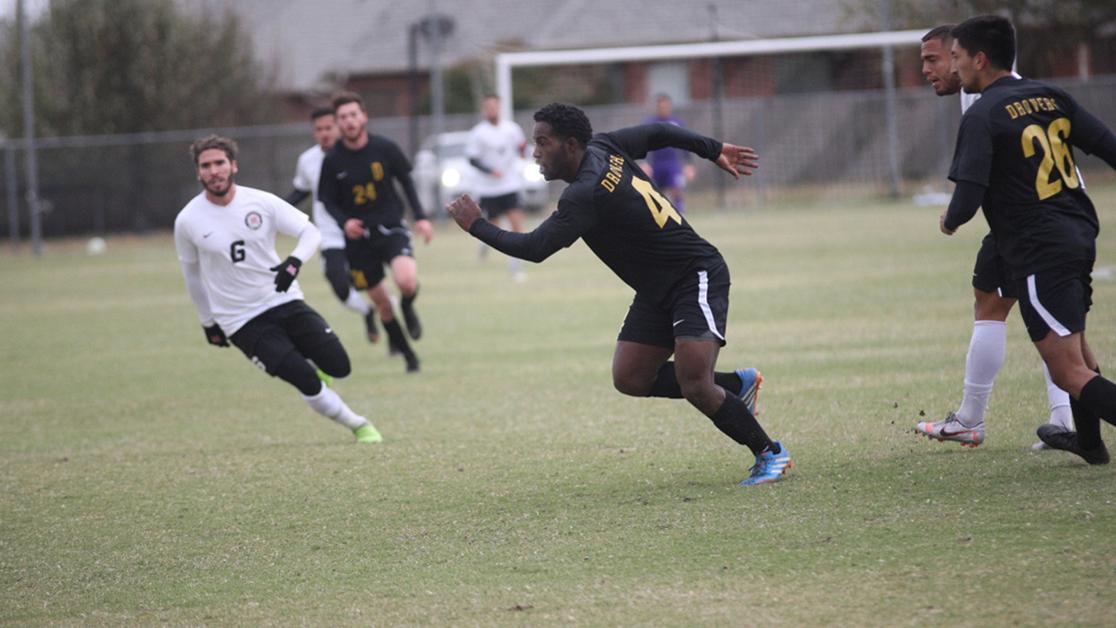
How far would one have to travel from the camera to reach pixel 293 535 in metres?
6.39

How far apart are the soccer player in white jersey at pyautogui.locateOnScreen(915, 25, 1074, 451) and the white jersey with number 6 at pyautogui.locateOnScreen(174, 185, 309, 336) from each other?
13.2 ft

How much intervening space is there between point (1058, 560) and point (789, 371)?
5.46 metres

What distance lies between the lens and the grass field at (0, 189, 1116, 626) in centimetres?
507

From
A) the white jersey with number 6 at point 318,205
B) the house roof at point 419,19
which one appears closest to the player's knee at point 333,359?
the white jersey with number 6 at point 318,205

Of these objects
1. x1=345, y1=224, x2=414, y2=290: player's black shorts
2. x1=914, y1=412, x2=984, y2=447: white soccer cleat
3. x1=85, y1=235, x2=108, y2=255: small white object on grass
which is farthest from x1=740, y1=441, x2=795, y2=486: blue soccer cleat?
x1=85, y1=235, x2=108, y2=255: small white object on grass

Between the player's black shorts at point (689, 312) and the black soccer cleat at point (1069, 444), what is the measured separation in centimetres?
162

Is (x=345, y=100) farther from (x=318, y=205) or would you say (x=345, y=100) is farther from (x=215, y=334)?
(x=215, y=334)

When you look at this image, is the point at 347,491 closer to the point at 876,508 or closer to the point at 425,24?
the point at 876,508

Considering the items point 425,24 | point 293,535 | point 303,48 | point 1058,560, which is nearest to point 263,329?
point 293,535

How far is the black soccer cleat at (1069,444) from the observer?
6488 mm

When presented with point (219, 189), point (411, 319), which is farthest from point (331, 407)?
point (411, 319)

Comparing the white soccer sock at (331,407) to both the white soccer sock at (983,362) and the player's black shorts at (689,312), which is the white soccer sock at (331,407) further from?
the white soccer sock at (983,362)

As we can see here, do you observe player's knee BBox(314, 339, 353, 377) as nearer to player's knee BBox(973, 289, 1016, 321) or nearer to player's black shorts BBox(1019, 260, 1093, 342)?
player's knee BBox(973, 289, 1016, 321)

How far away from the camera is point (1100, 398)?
19.1 ft
